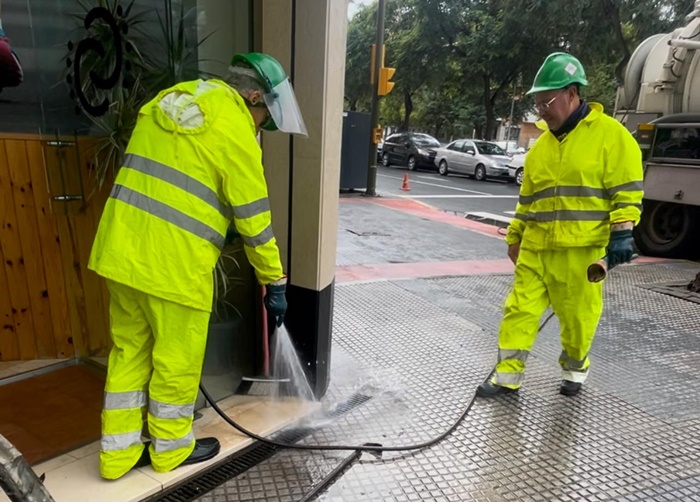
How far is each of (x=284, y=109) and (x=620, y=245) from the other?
6.18ft

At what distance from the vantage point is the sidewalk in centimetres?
242

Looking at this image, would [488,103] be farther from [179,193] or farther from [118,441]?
[118,441]

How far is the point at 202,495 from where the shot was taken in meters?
2.23

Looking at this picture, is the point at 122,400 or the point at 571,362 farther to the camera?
the point at 571,362

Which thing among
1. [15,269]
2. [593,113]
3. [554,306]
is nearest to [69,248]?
[15,269]

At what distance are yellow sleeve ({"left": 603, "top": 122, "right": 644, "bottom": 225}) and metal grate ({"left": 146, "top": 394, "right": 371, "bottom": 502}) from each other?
74.7 inches

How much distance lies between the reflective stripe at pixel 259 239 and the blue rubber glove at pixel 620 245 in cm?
185

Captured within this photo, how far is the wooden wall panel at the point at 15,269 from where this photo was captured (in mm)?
3105

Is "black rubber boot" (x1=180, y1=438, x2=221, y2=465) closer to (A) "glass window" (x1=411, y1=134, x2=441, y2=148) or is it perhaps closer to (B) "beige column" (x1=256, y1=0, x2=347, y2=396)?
(B) "beige column" (x1=256, y1=0, x2=347, y2=396)

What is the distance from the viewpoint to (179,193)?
6.73 feet

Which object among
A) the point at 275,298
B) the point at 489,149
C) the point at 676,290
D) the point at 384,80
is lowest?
the point at 676,290

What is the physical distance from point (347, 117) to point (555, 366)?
9.55 m

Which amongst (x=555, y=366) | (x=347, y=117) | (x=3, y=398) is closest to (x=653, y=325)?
(x=555, y=366)

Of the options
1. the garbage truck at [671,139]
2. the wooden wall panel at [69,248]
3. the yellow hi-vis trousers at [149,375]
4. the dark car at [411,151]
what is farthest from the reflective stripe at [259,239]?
the dark car at [411,151]
